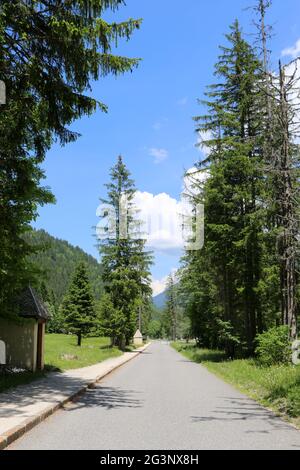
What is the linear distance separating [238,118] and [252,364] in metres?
13.1

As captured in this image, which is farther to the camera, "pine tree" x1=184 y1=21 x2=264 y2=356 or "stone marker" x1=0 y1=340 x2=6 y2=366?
"pine tree" x1=184 y1=21 x2=264 y2=356

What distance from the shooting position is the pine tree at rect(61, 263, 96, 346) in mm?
59719

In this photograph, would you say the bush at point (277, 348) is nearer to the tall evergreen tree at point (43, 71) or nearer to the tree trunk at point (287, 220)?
the tree trunk at point (287, 220)

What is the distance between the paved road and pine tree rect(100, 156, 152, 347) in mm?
30036

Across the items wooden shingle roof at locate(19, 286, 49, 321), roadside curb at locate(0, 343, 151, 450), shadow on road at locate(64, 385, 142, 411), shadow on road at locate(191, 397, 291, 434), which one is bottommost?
shadow on road at locate(64, 385, 142, 411)

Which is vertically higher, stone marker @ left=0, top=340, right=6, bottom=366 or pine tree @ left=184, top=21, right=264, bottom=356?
pine tree @ left=184, top=21, right=264, bottom=356

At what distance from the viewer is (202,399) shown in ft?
43.5

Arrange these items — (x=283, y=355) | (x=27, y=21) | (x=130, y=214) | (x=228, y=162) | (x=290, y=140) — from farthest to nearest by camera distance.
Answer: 1. (x=130, y=214)
2. (x=228, y=162)
3. (x=290, y=140)
4. (x=283, y=355)
5. (x=27, y=21)

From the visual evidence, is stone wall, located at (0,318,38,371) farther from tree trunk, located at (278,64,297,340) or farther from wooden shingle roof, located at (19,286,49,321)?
tree trunk, located at (278,64,297,340)

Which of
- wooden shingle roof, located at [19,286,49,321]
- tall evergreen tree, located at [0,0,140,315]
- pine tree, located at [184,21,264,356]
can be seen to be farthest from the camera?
pine tree, located at [184,21,264,356]

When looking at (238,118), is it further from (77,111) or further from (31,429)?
(31,429)

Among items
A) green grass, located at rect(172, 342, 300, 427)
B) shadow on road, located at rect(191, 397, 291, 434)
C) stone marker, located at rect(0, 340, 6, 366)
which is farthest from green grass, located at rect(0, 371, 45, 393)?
green grass, located at rect(172, 342, 300, 427)

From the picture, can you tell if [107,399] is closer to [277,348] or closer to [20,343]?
[20,343]
